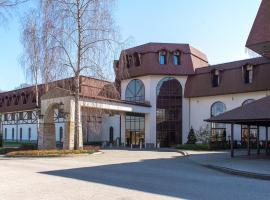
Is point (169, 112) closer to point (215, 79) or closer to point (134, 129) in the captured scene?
point (134, 129)

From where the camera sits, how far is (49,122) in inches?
1324

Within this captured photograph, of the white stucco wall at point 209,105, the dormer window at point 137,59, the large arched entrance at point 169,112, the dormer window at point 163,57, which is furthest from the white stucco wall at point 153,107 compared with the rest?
the dormer window at point 137,59

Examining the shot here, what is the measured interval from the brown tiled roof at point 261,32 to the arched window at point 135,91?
1881 cm

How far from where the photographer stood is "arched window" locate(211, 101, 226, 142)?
4050 centimetres

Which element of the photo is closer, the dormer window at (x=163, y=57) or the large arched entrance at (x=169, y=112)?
the large arched entrance at (x=169, y=112)

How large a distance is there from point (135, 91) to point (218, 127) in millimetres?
10718

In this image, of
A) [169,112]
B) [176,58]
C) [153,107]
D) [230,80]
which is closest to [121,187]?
[230,80]

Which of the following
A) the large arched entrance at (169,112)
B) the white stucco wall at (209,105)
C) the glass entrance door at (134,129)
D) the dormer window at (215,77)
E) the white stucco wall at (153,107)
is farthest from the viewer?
the glass entrance door at (134,129)

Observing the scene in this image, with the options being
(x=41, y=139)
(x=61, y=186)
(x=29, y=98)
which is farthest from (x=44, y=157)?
(x=29, y=98)

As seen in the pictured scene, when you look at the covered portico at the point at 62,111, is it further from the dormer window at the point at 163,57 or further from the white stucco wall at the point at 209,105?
the white stucco wall at the point at 209,105

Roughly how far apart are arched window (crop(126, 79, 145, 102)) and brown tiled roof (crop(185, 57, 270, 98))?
5.17 meters

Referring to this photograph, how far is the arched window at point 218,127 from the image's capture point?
40.5 meters

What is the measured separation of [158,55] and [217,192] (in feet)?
112

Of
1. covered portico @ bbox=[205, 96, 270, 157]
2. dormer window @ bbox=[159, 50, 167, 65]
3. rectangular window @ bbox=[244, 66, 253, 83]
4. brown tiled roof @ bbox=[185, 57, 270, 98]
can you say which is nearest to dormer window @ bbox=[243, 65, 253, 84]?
rectangular window @ bbox=[244, 66, 253, 83]
